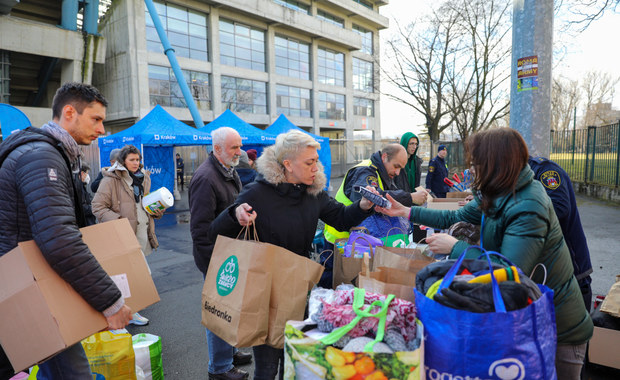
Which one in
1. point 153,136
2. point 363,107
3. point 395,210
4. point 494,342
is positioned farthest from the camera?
point 363,107

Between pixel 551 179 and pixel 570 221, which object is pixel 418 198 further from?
pixel 570 221

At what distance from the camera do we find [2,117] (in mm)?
7473

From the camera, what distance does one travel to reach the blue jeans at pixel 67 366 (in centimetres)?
192

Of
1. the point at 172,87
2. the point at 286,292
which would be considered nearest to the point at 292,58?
the point at 172,87

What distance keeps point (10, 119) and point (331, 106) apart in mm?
31457

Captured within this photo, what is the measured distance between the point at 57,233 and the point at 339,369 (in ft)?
4.44

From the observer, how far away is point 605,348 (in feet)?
9.16

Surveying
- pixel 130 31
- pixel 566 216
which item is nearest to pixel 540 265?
pixel 566 216

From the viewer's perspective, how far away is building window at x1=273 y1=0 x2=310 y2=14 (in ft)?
108

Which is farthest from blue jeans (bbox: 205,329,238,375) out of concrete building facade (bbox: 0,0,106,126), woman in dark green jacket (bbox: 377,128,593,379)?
concrete building facade (bbox: 0,0,106,126)

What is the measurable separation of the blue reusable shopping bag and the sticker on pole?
1014 mm

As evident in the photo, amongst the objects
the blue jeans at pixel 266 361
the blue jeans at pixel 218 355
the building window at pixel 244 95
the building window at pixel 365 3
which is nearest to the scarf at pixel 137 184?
the blue jeans at pixel 218 355

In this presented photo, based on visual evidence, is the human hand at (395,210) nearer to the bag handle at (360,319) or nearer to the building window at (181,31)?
the bag handle at (360,319)

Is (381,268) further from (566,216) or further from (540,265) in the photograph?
(566,216)
